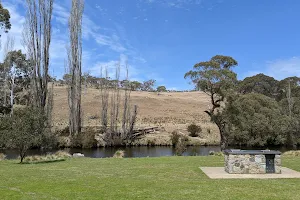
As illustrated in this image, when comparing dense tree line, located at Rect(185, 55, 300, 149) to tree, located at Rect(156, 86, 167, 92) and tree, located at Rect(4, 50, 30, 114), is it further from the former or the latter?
tree, located at Rect(156, 86, 167, 92)

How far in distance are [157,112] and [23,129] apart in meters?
52.2

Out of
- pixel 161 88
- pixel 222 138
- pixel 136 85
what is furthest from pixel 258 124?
pixel 161 88

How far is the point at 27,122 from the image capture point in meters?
16.7

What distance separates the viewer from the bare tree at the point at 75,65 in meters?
37.1

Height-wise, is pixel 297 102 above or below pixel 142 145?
above

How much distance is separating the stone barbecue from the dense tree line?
15940 millimetres

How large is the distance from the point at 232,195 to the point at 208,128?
129 ft

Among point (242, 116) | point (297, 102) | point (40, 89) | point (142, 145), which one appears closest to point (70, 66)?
point (40, 89)

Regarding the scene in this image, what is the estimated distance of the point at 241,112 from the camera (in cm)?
3500

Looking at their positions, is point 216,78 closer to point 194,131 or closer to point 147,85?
point 194,131

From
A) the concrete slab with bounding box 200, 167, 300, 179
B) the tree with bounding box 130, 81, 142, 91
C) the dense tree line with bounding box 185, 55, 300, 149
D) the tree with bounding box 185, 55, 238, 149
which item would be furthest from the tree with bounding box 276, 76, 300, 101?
the tree with bounding box 130, 81, 142, 91

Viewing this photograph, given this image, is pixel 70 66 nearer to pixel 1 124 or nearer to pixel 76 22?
pixel 76 22

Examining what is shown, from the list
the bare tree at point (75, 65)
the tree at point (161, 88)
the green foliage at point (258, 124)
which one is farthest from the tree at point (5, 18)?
the tree at point (161, 88)

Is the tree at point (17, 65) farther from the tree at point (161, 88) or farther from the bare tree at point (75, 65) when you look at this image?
the tree at point (161, 88)
